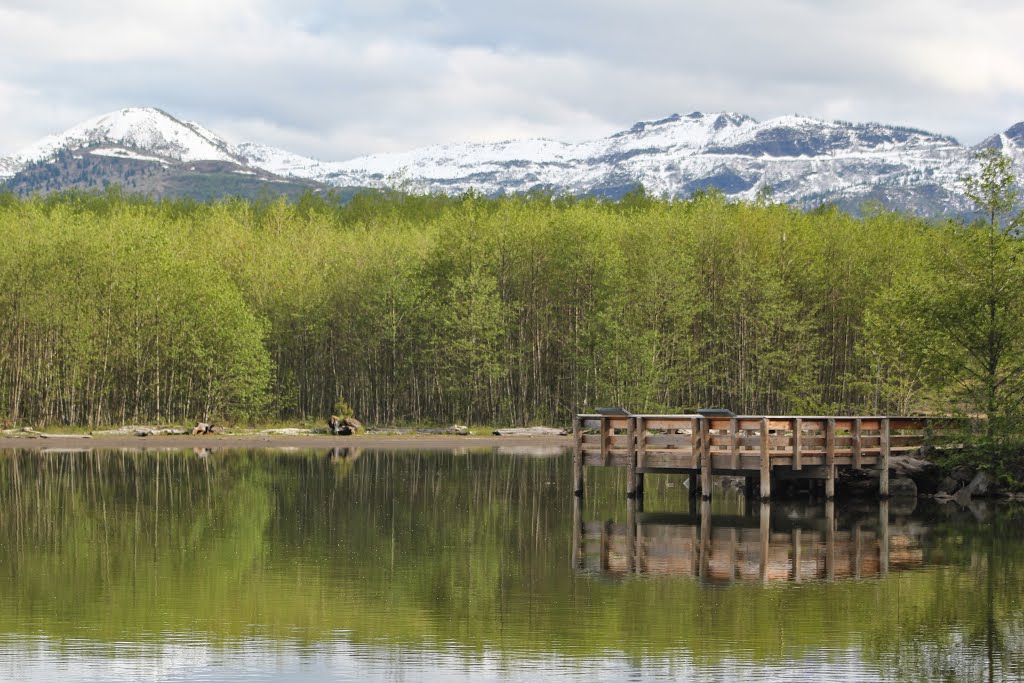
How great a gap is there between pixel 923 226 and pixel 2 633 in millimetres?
78751

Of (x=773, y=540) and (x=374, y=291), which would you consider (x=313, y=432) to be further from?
(x=773, y=540)

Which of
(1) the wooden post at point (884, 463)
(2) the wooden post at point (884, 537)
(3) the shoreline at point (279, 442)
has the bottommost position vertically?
(3) the shoreline at point (279, 442)

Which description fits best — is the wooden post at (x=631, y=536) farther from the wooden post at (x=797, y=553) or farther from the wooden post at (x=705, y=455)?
the wooden post at (x=797, y=553)

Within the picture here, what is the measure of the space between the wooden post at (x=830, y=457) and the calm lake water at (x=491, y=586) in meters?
0.72

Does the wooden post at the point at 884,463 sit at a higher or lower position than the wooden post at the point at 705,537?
higher

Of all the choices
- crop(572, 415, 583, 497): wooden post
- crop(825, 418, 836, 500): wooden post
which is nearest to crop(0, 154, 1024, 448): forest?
crop(825, 418, 836, 500): wooden post

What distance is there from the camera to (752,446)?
142 feet

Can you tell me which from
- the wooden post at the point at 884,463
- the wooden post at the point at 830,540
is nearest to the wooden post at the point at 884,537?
the wooden post at the point at 884,463

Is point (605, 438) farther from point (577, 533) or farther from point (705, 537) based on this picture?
point (705, 537)

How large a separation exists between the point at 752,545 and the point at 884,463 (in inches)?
526

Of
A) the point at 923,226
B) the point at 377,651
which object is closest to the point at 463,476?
the point at 377,651

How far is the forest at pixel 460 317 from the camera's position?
8006cm

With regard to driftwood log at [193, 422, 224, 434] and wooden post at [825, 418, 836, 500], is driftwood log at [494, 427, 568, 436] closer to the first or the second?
driftwood log at [193, 422, 224, 434]

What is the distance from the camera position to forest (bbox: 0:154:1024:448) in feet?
263
